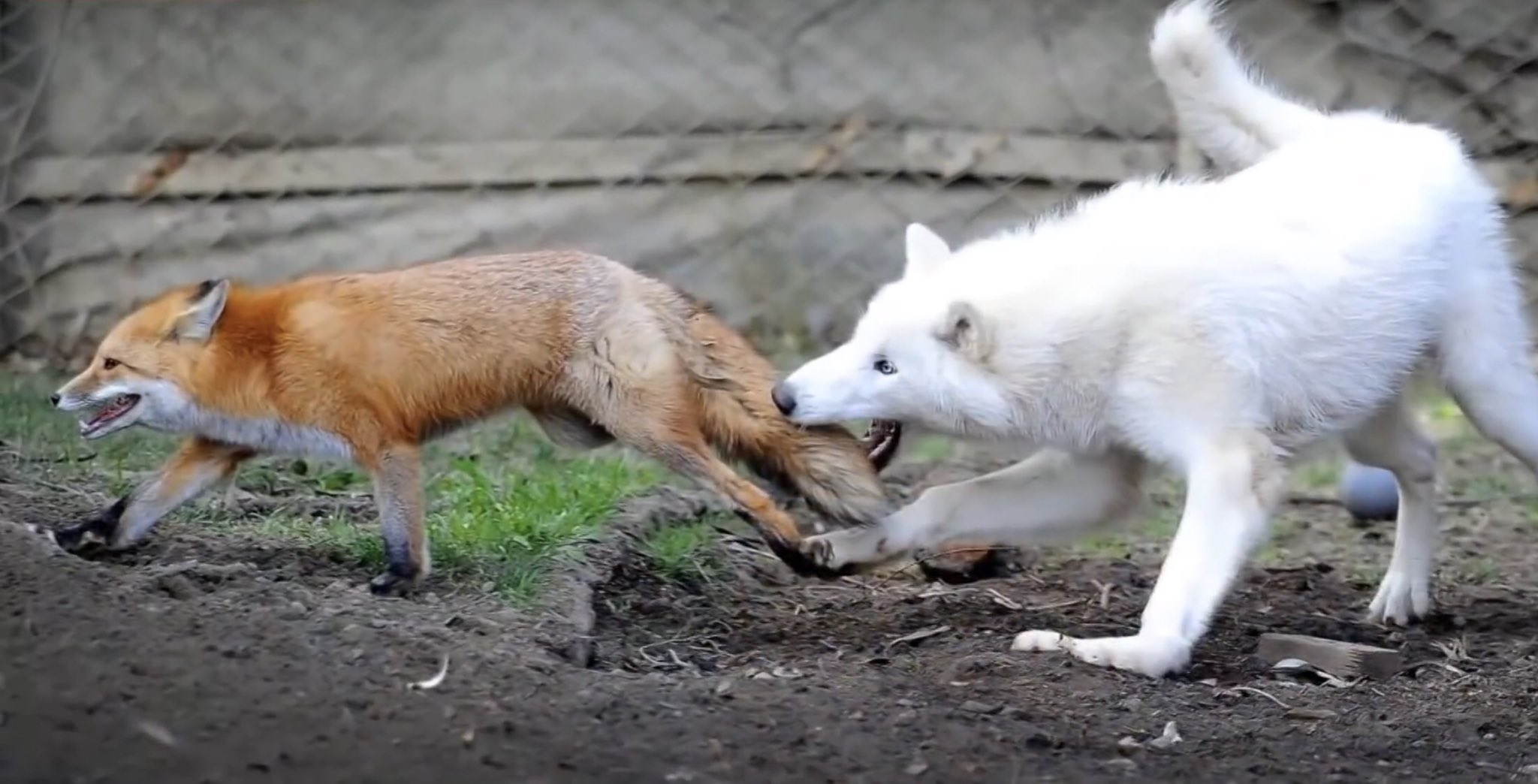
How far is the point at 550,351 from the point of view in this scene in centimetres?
505

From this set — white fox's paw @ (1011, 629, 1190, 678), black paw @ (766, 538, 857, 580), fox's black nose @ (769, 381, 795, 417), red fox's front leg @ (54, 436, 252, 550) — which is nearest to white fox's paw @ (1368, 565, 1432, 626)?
white fox's paw @ (1011, 629, 1190, 678)

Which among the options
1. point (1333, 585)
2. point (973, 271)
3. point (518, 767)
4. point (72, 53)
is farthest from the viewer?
point (72, 53)

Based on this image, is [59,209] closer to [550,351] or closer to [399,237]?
[399,237]

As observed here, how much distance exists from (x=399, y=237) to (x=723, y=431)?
402cm

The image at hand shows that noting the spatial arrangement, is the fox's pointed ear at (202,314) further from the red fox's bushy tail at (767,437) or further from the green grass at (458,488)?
the red fox's bushy tail at (767,437)

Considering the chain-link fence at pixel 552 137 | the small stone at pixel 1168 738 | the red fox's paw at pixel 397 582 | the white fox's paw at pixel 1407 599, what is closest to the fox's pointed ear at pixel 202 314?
the red fox's paw at pixel 397 582

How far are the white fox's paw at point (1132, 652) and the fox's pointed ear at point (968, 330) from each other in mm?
753

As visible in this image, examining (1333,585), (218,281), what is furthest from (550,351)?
(1333,585)

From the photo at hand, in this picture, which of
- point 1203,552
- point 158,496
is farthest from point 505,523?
point 1203,552

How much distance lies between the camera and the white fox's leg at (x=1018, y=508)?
5.11m

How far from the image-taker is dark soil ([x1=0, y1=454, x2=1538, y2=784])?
3.23 m

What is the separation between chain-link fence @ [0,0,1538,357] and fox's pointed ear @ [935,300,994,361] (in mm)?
3921

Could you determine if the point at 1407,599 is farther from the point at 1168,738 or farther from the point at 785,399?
the point at 785,399

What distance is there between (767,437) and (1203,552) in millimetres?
1239
